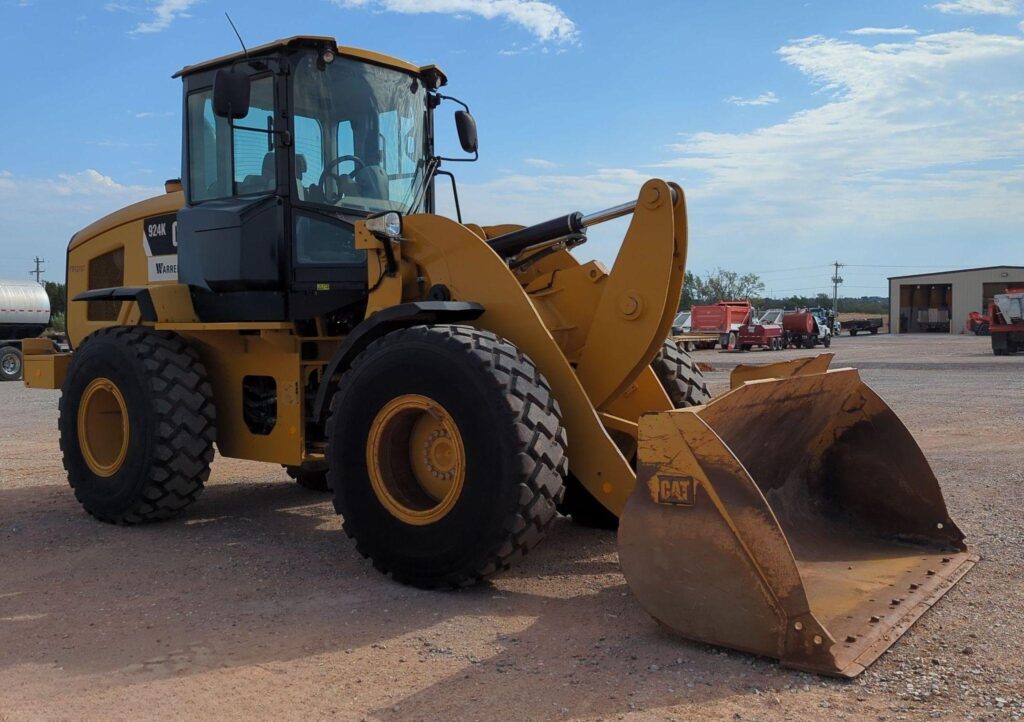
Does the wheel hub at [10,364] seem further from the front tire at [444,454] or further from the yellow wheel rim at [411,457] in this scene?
the yellow wheel rim at [411,457]

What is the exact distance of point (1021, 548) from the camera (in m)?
5.50

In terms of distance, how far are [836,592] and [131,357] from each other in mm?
4674

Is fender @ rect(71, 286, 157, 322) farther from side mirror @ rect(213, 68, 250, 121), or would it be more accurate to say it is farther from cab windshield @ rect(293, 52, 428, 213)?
side mirror @ rect(213, 68, 250, 121)

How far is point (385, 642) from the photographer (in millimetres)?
4129

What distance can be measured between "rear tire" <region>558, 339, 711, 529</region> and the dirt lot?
120 millimetres

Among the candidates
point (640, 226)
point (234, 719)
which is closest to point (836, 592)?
point (640, 226)

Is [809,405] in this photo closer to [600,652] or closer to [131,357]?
[600,652]

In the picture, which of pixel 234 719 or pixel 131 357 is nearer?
pixel 234 719

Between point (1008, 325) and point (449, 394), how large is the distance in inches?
1282

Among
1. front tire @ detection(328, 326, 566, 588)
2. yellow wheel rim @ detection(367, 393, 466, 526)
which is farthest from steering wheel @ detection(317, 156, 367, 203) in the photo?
yellow wheel rim @ detection(367, 393, 466, 526)

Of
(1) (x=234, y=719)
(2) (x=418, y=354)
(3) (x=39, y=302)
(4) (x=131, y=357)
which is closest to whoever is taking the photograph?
(1) (x=234, y=719)

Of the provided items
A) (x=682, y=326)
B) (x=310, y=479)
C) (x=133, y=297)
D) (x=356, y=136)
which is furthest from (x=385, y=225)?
(x=682, y=326)

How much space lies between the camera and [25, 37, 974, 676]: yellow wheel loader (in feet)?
13.0

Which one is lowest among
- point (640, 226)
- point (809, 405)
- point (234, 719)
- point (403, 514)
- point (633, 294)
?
point (234, 719)
